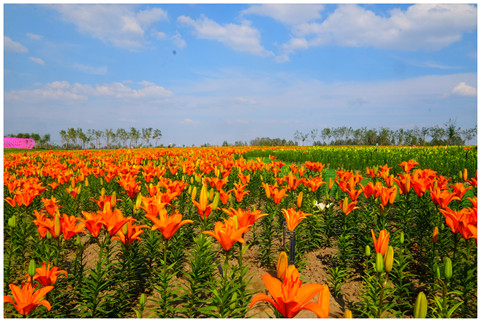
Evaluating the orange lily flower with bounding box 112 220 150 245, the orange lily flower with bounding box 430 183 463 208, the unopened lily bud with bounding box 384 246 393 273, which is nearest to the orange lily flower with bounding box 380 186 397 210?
the orange lily flower with bounding box 430 183 463 208

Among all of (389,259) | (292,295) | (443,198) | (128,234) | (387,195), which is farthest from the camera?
(387,195)

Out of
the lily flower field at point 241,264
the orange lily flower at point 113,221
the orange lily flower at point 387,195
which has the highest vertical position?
the orange lily flower at point 387,195

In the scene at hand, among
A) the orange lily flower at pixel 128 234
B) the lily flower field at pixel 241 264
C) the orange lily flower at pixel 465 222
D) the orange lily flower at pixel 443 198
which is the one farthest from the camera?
the orange lily flower at pixel 443 198

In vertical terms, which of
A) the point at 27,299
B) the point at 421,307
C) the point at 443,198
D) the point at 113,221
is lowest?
the point at 27,299

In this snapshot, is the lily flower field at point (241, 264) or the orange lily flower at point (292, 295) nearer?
the orange lily flower at point (292, 295)

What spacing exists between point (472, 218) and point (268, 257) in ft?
6.86

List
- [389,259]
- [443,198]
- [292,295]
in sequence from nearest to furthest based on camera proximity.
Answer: [292,295] → [389,259] → [443,198]

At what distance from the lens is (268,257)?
133 inches

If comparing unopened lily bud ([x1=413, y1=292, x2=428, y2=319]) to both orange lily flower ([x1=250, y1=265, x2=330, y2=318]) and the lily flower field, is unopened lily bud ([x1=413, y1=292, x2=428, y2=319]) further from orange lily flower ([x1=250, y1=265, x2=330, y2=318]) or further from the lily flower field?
orange lily flower ([x1=250, y1=265, x2=330, y2=318])

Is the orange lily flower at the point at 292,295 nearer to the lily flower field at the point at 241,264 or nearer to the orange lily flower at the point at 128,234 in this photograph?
the lily flower field at the point at 241,264

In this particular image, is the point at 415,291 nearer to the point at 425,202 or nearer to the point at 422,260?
the point at 422,260

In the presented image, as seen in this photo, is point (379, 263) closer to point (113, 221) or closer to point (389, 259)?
point (389, 259)

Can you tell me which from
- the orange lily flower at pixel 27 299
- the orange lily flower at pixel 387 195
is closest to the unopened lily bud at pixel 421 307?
the orange lily flower at pixel 387 195

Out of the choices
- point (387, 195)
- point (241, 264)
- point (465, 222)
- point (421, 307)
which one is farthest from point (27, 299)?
point (387, 195)
